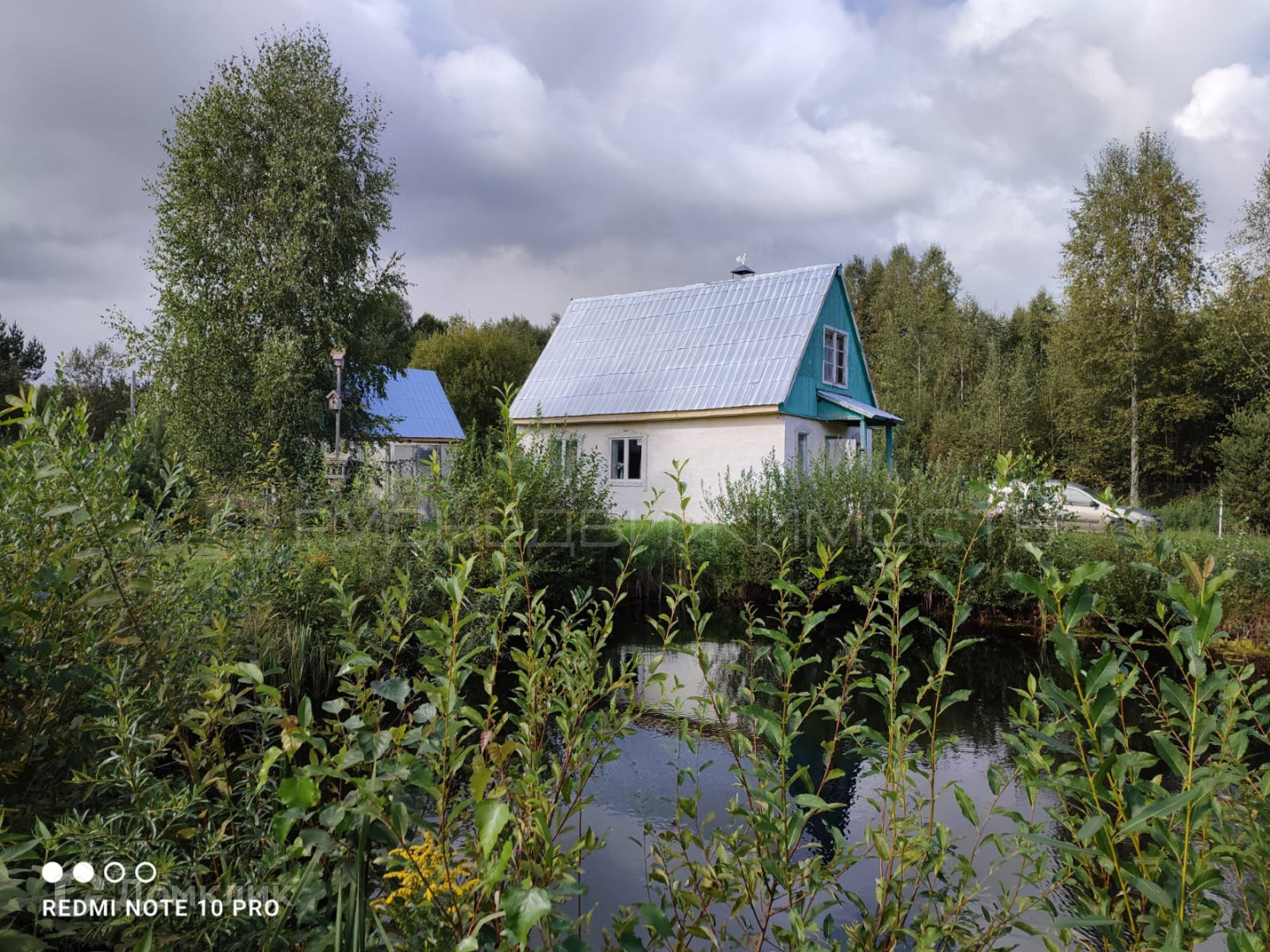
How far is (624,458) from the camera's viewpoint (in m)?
20.2

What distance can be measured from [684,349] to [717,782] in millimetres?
15657

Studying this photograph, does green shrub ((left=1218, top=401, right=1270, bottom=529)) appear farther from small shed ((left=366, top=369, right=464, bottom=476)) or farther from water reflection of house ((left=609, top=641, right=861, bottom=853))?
small shed ((left=366, top=369, right=464, bottom=476))

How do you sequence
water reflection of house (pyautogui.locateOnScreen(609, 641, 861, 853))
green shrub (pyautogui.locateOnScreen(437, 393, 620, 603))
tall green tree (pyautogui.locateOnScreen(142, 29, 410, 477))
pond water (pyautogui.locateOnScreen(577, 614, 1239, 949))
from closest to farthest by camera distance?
pond water (pyautogui.locateOnScreen(577, 614, 1239, 949)), water reflection of house (pyautogui.locateOnScreen(609, 641, 861, 853)), green shrub (pyautogui.locateOnScreen(437, 393, 620, 603)), tall green tree (pyautogui.locateOnScreen(142, 29, 410, 477))

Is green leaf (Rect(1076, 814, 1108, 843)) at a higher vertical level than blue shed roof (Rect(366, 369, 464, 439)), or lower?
lower

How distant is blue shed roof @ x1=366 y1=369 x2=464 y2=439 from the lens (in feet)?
99.4

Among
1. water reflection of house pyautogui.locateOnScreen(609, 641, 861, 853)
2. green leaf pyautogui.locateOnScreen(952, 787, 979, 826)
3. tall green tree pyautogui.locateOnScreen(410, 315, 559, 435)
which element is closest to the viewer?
green leaf pyautogui.locateOnScreen(952, 787, 979, 826)

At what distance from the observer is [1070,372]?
25.4 metres

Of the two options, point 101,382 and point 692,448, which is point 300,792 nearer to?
point 692,448

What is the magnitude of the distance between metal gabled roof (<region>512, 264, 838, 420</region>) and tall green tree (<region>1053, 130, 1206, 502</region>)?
10936 mm

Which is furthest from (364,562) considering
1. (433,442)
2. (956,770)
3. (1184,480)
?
(1184,480)

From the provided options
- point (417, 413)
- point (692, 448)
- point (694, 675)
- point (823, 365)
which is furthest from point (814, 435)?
point (417, 413)

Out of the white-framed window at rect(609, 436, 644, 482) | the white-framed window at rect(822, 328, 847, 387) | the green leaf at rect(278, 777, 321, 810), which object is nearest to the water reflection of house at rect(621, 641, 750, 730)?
the green leaf at rect(278, 777, 321, 810)

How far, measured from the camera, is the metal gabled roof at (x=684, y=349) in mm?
18125

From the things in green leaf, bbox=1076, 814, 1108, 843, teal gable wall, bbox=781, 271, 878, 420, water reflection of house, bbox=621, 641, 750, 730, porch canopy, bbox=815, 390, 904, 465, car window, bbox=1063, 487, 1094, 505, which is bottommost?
water reflection of house, bbox=621, 641, 750, 730
